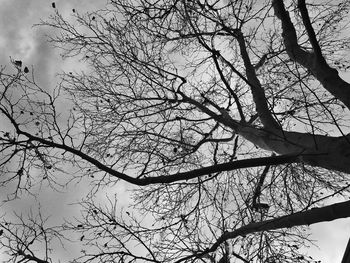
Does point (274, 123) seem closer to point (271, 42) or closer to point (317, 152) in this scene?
point (317, 152)

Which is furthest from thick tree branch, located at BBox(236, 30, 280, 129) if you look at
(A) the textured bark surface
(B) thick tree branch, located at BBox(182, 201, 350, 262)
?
(B) thick tree branch, located at BBox(182, 201, 350, 262)

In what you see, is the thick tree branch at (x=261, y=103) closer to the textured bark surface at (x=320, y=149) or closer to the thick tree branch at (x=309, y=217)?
the textured bark surface at (x=320, y=149)

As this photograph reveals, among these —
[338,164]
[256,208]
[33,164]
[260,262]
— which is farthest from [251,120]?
[33,164]

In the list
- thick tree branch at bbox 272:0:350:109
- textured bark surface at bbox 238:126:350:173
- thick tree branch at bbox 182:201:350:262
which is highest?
thick tree branch at bbox 272:0:350:109

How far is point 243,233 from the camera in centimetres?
393

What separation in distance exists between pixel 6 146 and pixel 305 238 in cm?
401

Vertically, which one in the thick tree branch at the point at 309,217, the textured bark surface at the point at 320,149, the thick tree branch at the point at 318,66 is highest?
the thick tree branch at the point at 318,66

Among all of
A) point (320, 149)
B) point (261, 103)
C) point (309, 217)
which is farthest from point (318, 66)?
point (309, 217)

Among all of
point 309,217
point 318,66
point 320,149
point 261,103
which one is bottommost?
point 309,217

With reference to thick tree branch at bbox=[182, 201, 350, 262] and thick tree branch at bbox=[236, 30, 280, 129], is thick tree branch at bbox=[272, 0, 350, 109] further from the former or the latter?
thick tree branch at bbox=[182, 201, 350, 262]

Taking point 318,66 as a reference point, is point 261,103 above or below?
above

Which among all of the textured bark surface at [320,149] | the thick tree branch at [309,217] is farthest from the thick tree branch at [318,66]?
the thick tree branch at [309,217]

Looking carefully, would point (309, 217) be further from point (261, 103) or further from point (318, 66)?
point (261, 103)

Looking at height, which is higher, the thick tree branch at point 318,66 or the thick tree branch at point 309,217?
the thick tree branch at point 318,66
